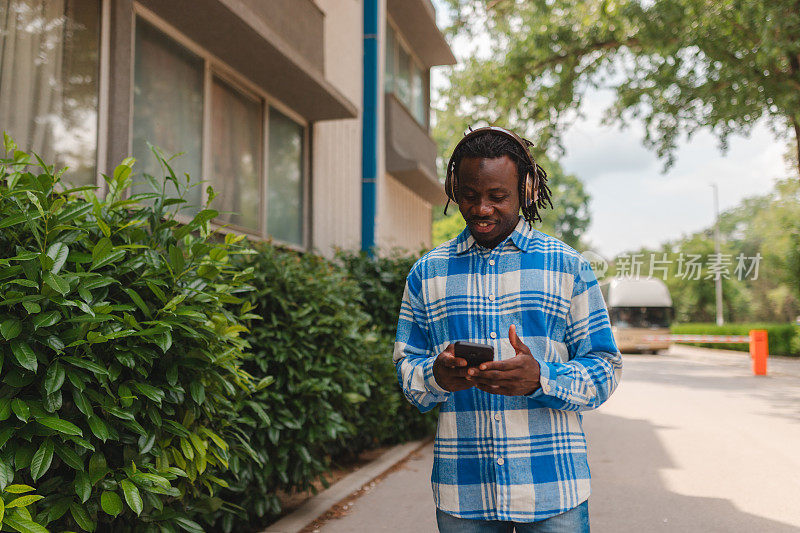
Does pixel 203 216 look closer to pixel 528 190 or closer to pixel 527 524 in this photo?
pixel 528 190

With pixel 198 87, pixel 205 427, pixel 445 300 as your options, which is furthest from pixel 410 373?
pixel 198 87

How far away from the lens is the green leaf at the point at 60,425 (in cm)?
251

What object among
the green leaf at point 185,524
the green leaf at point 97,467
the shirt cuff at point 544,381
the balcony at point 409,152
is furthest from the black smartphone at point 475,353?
the balcony at point 409,152

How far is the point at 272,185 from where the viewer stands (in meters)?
9.01

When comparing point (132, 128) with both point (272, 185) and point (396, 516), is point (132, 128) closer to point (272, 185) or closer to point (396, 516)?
point (272, 185)

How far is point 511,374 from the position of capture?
5.94 feet

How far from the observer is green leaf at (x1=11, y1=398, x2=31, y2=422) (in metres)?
2.45

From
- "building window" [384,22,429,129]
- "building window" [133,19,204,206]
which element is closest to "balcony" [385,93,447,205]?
"building window" [384,22,429,129]

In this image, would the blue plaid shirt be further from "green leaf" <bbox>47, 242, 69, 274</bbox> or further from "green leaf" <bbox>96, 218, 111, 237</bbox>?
"green leaf" <bbox>96, 218, 111, 237</bbox>

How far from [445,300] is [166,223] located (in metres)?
1.81

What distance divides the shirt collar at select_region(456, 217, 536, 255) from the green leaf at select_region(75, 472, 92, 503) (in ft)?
5.49

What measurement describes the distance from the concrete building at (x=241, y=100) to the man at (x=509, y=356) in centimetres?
164

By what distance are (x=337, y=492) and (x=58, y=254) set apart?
3666 millimetres

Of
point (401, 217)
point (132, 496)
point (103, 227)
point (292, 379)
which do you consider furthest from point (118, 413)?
point (401, 217)
